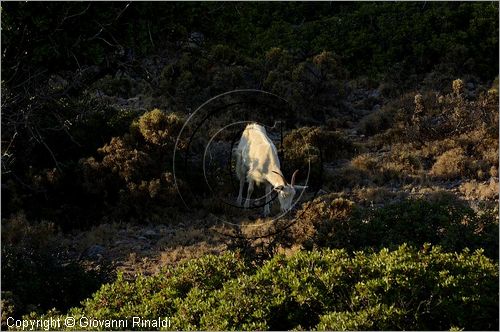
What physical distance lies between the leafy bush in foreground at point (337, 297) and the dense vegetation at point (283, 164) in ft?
0.08

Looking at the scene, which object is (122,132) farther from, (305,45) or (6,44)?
(305,45)

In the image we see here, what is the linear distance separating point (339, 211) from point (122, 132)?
640 centimetres

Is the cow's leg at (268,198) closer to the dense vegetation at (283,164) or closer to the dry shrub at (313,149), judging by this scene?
the dense vegetation at (283,164)

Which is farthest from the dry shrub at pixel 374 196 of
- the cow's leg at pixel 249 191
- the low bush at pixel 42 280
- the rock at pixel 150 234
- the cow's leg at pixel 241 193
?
the low bush at pixel 42 280

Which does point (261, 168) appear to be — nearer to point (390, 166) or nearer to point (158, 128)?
point (158, 128)

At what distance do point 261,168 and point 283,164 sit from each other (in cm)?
171

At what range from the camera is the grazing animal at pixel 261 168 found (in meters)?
12.1

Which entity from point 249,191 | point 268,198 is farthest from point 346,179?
point 249,191

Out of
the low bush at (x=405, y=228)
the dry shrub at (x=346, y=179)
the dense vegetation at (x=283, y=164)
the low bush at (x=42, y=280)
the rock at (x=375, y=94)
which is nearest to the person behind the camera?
the dense vegetation at (x=283, y=164)

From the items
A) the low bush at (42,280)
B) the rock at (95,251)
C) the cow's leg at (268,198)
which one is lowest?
the low bush at (42,280)

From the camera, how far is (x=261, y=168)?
1296 centimetres

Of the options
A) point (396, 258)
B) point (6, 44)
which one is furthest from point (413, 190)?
point (6, 44)

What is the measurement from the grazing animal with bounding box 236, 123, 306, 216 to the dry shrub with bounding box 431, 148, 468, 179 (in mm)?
3040

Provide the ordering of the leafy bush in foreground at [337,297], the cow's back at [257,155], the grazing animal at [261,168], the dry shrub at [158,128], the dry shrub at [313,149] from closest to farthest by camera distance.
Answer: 1. the leafy bush in foreground at [337,297]
2. the grazing animal at [261,168]
3. the cow's back at [257,155]
4. the dry shrub at [158,128]
5. the dry shrub at [313,149]
